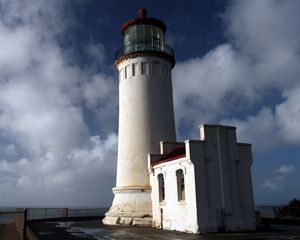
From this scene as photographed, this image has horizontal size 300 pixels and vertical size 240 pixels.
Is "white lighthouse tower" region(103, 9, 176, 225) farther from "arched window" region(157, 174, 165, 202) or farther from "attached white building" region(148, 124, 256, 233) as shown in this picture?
"attached white building" region(148, 124, 256, 233)

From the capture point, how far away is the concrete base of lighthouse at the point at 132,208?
72.2ft

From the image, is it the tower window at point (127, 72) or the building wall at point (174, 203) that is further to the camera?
the tower window at point (127, 72)

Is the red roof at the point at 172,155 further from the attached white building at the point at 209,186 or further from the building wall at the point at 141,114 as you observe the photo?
the building wall at the point at 141,114

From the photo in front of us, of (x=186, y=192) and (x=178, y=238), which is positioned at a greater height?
(x=186, y=192)

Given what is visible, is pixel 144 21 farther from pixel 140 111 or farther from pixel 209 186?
pixel 209 186

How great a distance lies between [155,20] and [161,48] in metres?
2.03

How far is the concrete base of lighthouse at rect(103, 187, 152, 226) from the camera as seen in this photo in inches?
867

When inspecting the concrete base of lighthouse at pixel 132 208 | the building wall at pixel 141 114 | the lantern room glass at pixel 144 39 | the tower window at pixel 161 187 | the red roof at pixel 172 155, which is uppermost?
the lantern room glass at pixel 144 39

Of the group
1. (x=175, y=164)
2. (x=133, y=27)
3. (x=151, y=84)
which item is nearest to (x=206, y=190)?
(x=175, y=164)

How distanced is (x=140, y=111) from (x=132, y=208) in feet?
21.3

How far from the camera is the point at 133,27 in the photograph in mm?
25844

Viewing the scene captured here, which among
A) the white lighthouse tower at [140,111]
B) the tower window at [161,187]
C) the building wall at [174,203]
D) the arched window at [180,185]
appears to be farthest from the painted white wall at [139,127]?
the arched window at [180,185]

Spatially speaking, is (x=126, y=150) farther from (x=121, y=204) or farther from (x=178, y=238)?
(x=178, y=238)

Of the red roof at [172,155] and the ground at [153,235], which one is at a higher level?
the red roof at [172,155]
